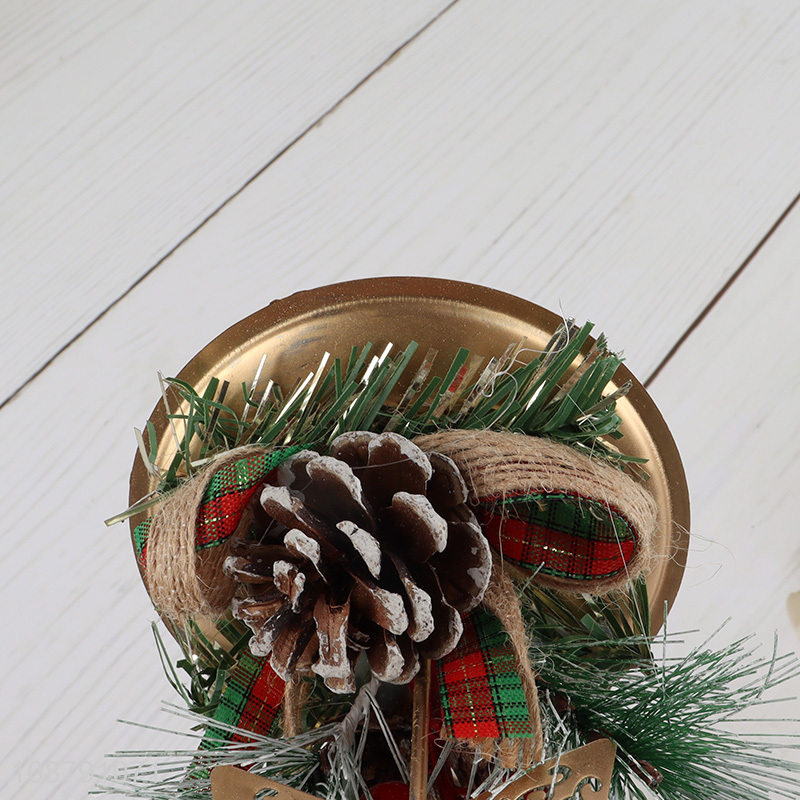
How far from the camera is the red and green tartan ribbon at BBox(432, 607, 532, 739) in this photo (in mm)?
244

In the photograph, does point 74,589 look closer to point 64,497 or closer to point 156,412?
point 64,497

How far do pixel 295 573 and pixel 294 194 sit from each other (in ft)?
1.07

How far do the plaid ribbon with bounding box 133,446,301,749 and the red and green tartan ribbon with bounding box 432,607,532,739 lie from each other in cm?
6

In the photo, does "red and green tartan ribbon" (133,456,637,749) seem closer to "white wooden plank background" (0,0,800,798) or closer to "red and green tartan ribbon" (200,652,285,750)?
"red and green tartan ribbon" (200,652,285,750)

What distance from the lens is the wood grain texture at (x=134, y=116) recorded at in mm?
490

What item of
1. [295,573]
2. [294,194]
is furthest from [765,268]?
[295,573]

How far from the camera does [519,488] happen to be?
0.78 feet

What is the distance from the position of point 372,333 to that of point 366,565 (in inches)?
3.6

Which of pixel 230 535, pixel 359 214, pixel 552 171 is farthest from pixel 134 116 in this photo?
pixel 230 535

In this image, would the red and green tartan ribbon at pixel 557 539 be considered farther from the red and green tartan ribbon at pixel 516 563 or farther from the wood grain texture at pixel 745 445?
the wood grain texture at pixel 745 445

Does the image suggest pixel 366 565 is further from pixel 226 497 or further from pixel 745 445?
pixel 745 445

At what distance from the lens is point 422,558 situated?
228 millimetres

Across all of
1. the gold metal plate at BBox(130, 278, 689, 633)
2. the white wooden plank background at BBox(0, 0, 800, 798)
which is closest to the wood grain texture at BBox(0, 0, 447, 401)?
the white wooden plank background at BBox(0, 0, 800, 798)


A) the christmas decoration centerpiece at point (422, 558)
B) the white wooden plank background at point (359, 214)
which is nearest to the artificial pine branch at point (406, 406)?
the christmas decoration centerpiece at point (422, 558)
